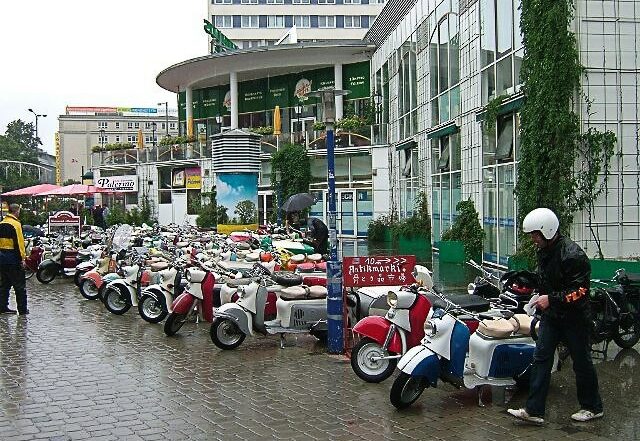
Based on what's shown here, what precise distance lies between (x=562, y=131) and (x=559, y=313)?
8.78 metres

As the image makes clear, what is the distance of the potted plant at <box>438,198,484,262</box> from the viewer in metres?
18.9

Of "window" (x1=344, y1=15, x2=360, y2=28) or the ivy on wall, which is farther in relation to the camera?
"window" (x1=344, y1=15, x2=360, y2=28)

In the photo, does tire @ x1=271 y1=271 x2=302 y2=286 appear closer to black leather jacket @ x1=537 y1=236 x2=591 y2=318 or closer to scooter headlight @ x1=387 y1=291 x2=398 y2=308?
scooter headlight @ x1=387 y1=291 x2=398 y2=308

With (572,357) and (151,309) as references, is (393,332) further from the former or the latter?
(151,309)

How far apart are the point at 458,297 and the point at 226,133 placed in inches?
710

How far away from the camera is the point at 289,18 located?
64812mm

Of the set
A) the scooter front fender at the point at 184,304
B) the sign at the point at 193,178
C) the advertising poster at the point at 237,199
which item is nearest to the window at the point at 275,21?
the sign at the point at 193,178

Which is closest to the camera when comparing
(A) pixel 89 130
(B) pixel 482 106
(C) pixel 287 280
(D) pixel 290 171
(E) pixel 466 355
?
(E) pixel 466 355

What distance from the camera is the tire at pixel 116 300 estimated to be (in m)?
11.8

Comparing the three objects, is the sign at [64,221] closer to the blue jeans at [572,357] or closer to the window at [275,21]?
the blue jeans at [572,357]

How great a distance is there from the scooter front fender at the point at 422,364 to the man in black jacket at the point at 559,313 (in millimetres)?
715

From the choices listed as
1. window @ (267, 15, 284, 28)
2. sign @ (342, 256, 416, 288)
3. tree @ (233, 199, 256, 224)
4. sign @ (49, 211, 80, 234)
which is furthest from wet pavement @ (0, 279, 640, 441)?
window @ (267, 15, 284, 28)

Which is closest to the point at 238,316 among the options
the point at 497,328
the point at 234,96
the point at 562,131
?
the point at 497,328

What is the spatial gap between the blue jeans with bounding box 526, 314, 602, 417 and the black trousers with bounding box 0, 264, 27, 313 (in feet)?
28.3
